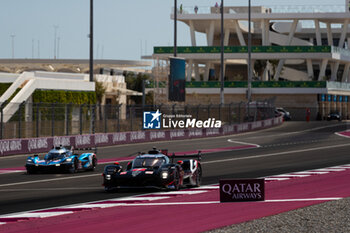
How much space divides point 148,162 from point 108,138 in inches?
986

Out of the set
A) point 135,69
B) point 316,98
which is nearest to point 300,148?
point 316,98

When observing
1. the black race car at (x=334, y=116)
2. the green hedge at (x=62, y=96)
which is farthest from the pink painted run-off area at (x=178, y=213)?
the black race car at (x=334, y=116)

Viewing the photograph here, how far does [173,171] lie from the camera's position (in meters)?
19.0

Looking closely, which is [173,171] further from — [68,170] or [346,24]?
[346,24]

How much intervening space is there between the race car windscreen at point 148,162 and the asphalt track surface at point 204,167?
2.22 feet

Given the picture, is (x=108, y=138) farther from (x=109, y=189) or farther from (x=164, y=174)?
A: (x=164, y=174)

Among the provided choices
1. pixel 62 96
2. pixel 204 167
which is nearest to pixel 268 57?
pixel 62 96

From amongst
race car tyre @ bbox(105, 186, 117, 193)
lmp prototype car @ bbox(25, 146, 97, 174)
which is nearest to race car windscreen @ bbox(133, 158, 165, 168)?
race car tyre @ bbox(105, 186, 117, 193)

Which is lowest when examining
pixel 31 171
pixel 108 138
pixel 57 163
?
pixel 108 138

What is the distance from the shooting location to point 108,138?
44062mm

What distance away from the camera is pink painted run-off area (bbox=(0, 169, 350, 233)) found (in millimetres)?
12586

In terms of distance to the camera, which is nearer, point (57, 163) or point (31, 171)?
point (57, 163)

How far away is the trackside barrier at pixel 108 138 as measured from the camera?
36406 mm

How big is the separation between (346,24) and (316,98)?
12.5 meters
